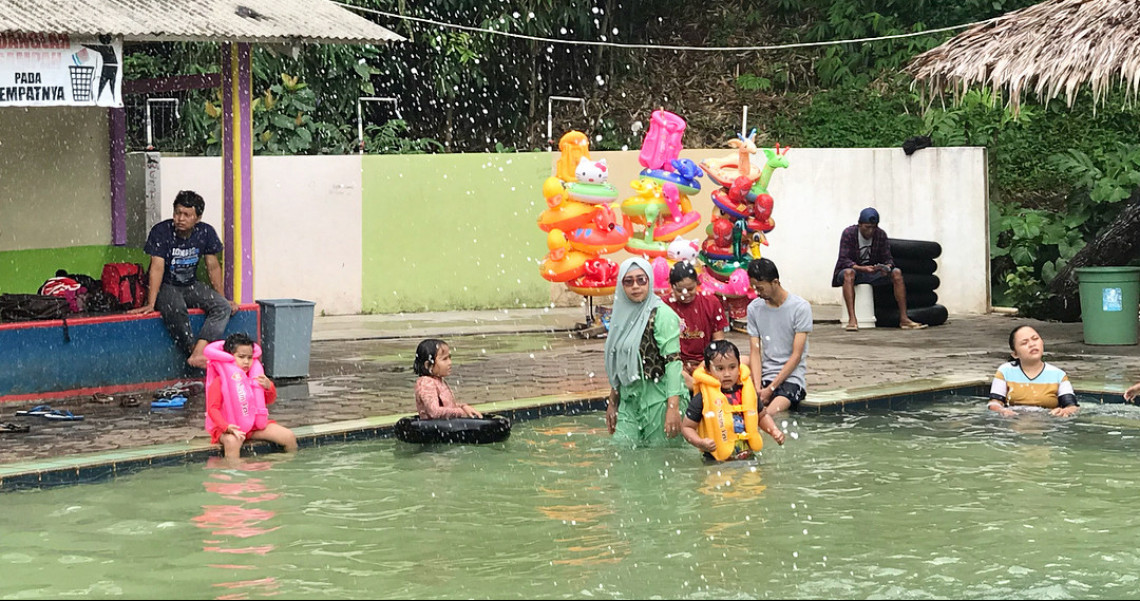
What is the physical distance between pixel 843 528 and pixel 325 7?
792cm

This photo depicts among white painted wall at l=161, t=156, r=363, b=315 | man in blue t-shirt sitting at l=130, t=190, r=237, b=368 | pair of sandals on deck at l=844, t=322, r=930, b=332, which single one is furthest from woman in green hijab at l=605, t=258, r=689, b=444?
white painted wall at l=161, t=156, r=363, b=315

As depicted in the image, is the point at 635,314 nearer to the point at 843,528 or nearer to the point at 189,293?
the point at 843,528

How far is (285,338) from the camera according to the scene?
1428 centimetres

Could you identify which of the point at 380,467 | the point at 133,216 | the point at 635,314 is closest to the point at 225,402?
the point at 380,467

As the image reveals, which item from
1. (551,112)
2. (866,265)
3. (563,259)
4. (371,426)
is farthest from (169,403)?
(551,112)

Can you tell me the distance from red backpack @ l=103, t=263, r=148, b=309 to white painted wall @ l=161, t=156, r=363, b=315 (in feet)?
16.2

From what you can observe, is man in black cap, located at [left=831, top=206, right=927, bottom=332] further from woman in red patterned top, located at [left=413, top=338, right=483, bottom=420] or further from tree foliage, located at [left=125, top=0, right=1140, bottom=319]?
woman in red patterned top, located at [left=413, top=338, right=483, bottom=420]

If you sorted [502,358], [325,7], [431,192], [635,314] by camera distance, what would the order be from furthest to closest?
[431,192], [502,358], [325,7], [635,314]

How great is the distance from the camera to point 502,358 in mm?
16094

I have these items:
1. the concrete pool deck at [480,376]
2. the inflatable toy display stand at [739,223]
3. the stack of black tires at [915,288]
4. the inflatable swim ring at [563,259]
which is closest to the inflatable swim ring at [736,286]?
the inflatable toy display stand at [739,223]

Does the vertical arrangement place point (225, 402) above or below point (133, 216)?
below

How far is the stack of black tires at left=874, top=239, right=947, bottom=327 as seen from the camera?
18578 mm

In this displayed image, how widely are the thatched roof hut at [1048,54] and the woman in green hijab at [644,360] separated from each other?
640cm

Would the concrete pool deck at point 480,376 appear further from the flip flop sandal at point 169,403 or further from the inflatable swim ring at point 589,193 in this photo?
the inflatable swim ring at point 589,193
